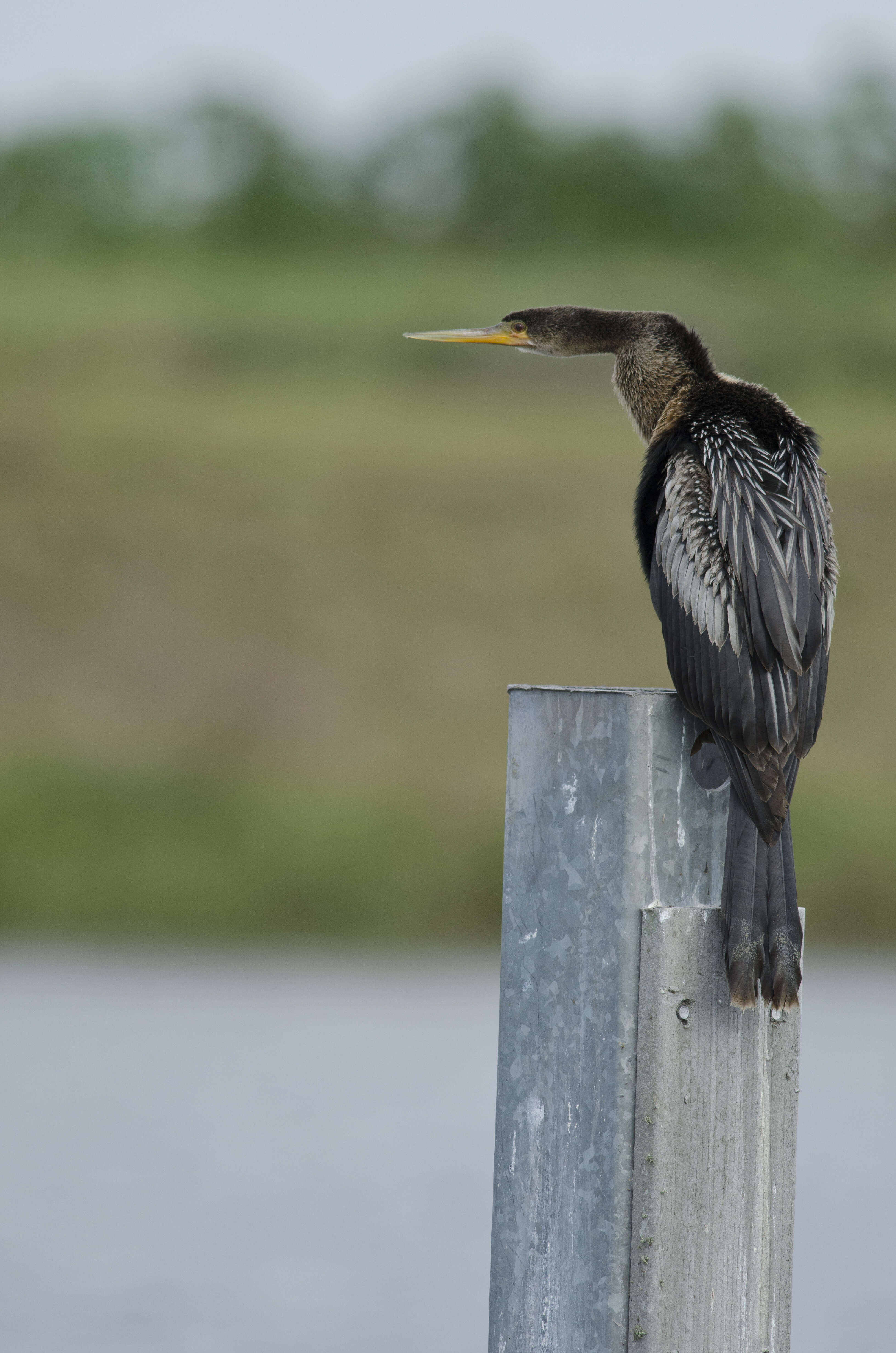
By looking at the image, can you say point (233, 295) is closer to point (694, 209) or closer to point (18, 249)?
point (18, 249)

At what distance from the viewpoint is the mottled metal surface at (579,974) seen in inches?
72.5

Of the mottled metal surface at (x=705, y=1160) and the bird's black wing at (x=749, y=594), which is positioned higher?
the bird's black wing at (x=749, y=594)

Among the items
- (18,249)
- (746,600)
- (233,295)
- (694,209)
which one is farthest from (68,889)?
(694,209)

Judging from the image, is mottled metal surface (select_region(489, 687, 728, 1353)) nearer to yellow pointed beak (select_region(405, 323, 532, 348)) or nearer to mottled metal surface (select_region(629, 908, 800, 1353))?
mottled metal surface (select_region(629, 908, 800, 1353))

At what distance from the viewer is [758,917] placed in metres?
1.89

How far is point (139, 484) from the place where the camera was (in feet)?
39.2

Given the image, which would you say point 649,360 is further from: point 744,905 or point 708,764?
point 744,905

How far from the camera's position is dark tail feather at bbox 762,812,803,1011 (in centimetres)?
185

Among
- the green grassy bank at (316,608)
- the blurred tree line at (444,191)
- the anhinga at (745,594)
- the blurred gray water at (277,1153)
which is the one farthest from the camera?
the blurred tree line at (444,191)

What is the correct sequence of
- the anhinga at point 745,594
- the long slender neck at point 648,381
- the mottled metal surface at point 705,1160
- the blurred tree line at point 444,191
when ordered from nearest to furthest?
the mottled metal surface at point 705,1160, the anhinga at point 745,594, the long slender neck at point 648,381, the blurred tree line at point 444,191

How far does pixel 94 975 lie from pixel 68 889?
0.83 m

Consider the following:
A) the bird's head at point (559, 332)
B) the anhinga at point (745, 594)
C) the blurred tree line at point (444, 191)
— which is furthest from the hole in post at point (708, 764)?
the blurred tree line at point (444, 191)

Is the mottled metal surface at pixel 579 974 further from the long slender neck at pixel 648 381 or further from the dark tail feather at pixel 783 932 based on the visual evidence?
the long slender neck at pixel 648 381

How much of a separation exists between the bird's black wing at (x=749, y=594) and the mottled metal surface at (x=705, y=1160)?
0.73 ft
